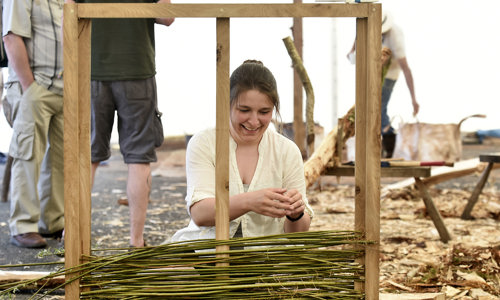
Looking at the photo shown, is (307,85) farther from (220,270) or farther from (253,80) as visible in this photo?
(220,270)

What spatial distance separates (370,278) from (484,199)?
429 cm

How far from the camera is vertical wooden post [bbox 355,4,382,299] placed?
5.90 ft

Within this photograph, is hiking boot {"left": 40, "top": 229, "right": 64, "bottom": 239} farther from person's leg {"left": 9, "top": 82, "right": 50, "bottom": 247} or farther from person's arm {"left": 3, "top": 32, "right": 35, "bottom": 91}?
person's arm {"left": 3, "top": 32, "right": 35, "bottom": 91}

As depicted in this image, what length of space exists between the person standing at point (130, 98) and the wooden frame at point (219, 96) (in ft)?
1.20

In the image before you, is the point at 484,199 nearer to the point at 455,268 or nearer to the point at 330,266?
the point at 455,268

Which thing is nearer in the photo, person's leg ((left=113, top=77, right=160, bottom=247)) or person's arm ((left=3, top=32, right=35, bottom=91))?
person's leg ((left=113, top=77, right=160, bottom=247))

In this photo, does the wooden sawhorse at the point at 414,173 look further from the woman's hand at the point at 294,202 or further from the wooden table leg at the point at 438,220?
the woman's hand at the point at 294,202

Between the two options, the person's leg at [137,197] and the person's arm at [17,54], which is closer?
the person's leg at [137,197]

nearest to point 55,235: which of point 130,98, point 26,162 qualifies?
point 26,162

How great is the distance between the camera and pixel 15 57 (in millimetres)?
3447

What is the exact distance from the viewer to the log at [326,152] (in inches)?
142

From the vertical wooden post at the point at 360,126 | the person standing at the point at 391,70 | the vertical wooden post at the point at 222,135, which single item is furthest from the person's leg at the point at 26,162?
the person standing at the point at 391,70

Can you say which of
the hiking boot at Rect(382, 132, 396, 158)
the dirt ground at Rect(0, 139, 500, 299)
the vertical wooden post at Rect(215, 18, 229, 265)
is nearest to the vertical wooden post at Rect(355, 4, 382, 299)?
the vertical wooden post at Rect(215, 18, 229, 265)

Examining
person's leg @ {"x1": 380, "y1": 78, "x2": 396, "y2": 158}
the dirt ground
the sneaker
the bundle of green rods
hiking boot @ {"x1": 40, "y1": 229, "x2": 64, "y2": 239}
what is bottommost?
the dirt ground
